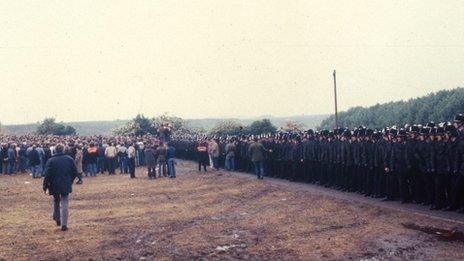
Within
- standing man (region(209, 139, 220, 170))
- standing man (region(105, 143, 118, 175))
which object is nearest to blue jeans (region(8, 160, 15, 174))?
standing man (region(105, 143, 118, 175))

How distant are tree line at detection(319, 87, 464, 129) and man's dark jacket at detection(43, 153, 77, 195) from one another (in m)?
40.1

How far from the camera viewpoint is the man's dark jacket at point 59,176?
14.2 meters

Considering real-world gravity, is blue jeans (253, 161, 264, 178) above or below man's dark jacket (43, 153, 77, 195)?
below

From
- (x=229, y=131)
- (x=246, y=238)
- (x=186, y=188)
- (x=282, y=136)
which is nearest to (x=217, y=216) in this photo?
(x=246, y=238)

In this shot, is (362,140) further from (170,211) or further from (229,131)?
(229,131)

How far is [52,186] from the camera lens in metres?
14.3

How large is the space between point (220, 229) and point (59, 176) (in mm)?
4262

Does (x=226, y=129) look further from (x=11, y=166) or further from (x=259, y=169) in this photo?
(x=259, y=169)

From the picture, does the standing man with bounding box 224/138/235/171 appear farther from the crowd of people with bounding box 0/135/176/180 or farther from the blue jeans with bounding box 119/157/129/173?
the blue jeans with bounding box 119/157/129/173

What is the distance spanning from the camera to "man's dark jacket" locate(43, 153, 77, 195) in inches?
561

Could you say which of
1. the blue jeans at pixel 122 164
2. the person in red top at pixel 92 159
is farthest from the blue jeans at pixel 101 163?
the person in red top at pixel 92 159

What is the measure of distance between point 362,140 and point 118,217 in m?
8.24

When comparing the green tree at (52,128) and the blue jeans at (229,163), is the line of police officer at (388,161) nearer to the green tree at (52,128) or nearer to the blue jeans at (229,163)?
the blue jeans at (229,163)

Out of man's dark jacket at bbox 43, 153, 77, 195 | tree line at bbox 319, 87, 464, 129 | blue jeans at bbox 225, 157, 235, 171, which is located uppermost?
tree line at bbox 319, 87, 464, 129
